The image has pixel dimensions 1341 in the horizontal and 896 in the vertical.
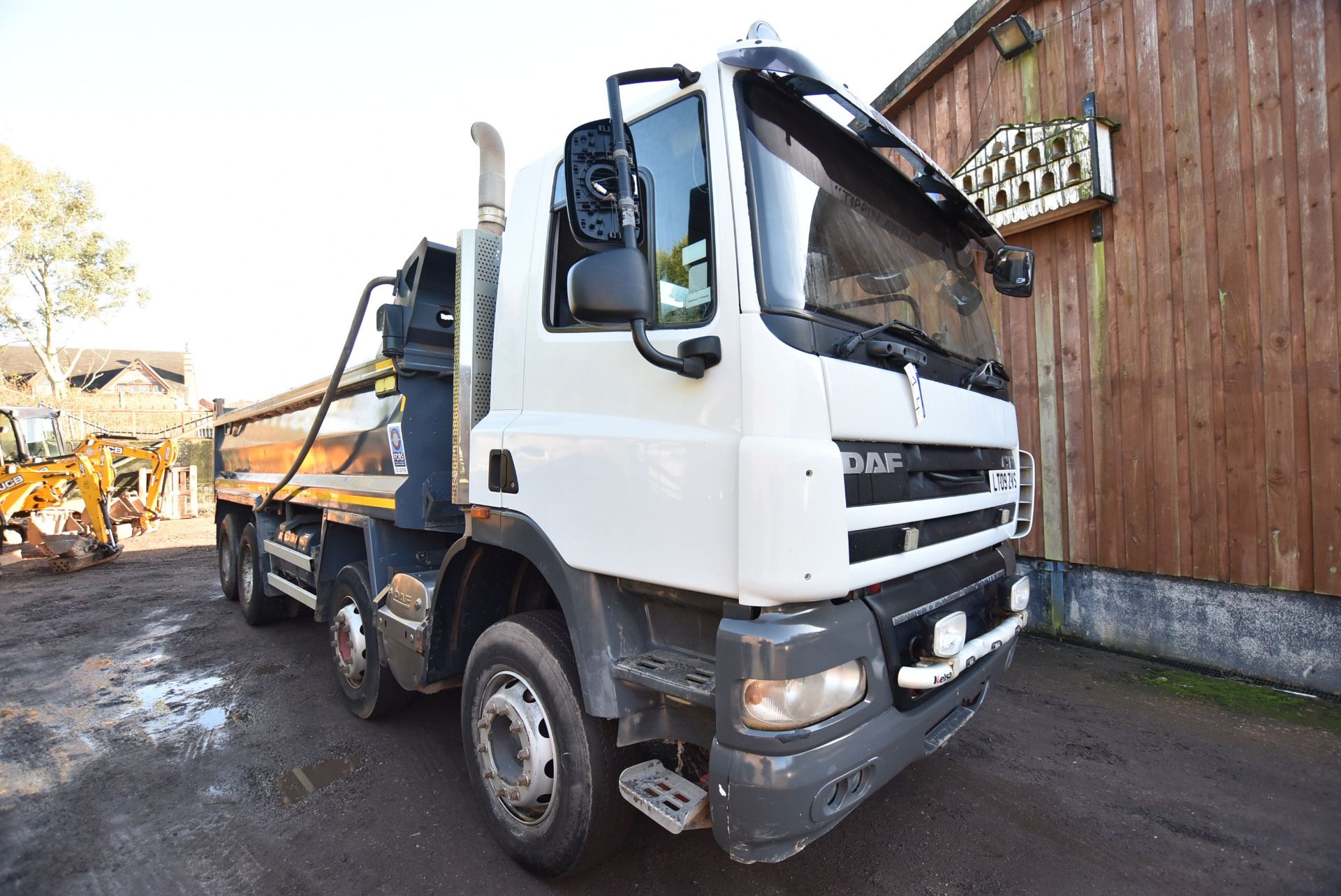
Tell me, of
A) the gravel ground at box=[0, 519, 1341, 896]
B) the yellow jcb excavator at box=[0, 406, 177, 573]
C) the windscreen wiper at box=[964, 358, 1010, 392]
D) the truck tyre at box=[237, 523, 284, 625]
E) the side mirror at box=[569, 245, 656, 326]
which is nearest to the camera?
the side mirror at box=[569, 245, 656, 326]

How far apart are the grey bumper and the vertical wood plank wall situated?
404 cm

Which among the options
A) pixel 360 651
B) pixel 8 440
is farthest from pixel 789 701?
pixel 8 440

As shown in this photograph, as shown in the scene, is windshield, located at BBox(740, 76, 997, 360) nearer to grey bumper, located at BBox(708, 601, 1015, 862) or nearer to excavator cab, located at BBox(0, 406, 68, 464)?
grey bumper, located at BBox(708, 601, 1015, 862)

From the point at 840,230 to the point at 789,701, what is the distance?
5.03ft

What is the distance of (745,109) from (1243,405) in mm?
4323

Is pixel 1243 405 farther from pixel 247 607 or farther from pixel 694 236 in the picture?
pixel 247 607

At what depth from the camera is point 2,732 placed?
4.02 metres

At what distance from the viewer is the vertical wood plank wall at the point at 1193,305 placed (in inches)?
163

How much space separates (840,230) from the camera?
230 cm

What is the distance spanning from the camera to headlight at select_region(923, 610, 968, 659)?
6.73 feet

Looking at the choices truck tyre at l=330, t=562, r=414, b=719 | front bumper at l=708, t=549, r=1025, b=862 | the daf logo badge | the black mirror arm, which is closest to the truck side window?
the black mirror arm

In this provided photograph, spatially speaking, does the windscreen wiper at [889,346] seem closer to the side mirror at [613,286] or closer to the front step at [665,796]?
the side mirror at [613,286]

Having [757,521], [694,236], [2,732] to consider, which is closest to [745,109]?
[694,236]

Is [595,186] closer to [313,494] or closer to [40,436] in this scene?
[313,494]
